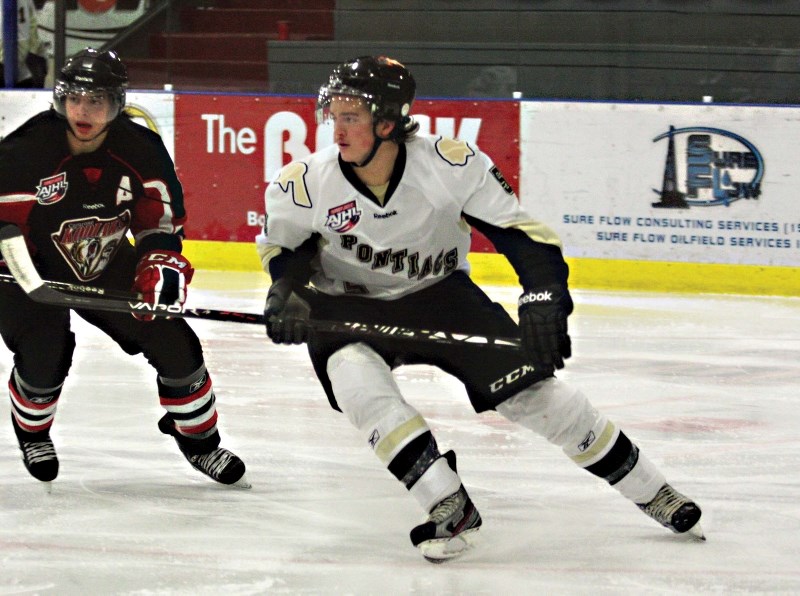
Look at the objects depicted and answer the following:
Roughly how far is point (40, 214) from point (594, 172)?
3.68 metres

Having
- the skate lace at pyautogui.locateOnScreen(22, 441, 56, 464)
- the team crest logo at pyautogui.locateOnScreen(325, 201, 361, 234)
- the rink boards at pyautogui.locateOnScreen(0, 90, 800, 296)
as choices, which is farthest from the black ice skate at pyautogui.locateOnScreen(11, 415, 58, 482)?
the rink boards at pyautogui.locateOnScreen(0, 90, 800, 296)

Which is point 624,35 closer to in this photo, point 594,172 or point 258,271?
point 594,172

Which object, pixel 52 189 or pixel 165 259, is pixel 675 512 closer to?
pixel 165 259

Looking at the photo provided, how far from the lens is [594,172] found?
6145mm

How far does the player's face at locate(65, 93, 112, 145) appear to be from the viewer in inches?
112

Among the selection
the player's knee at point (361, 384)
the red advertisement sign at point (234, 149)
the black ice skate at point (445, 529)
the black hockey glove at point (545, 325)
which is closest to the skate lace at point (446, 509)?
the black ice skate at point (445, 529)

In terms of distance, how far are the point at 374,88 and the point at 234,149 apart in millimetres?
4320

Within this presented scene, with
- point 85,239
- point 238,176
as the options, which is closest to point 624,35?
point 238,176

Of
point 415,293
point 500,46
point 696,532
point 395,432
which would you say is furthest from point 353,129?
point 500,46

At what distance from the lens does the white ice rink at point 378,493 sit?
243cm

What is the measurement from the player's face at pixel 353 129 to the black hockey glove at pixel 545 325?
1.43 feet

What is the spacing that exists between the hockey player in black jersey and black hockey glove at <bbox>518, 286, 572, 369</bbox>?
854mm

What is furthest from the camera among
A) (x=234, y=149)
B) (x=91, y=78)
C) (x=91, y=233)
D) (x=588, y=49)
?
(x=234, y=149)

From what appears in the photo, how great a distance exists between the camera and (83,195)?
9.59ft
